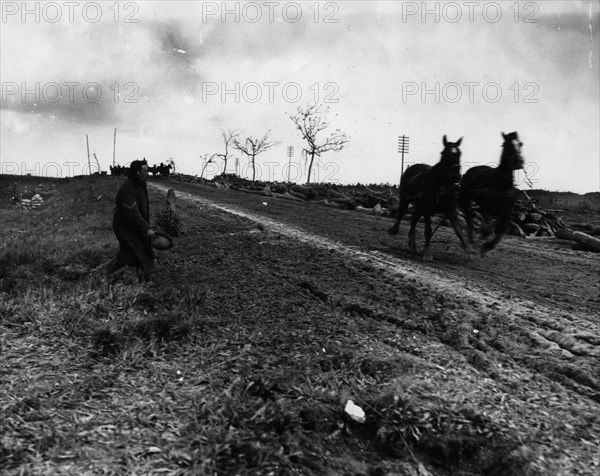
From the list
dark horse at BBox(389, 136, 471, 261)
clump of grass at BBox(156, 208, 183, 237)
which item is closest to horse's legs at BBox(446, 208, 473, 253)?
dark horse at BBox(389, 136, 471, 261)

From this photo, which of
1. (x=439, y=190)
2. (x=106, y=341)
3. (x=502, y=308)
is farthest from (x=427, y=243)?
(x=106, y=341)

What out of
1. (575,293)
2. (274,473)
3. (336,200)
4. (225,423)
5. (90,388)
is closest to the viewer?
(274,473)

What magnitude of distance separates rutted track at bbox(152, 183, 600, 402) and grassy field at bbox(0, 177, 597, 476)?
1.79 feet

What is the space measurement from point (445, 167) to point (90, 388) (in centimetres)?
639

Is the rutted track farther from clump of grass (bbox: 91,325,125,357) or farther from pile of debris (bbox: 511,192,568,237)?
clump of grass (bbox: 91,325,125,357)

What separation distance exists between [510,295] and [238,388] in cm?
397

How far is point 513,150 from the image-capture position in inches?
290

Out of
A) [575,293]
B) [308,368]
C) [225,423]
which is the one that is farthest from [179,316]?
[575,293]

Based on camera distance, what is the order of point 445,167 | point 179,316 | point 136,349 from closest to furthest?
1. point 136,349
2. point 179,316
3. point 445,167

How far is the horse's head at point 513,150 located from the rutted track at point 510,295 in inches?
67.8

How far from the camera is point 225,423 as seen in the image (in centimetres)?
298

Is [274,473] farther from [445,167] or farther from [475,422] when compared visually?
[445,167]

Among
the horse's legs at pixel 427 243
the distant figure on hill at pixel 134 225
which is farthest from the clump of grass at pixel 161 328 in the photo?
the horse's legs at pixel 427 243

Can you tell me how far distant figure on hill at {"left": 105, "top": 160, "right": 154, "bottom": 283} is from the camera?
20.0 ft
